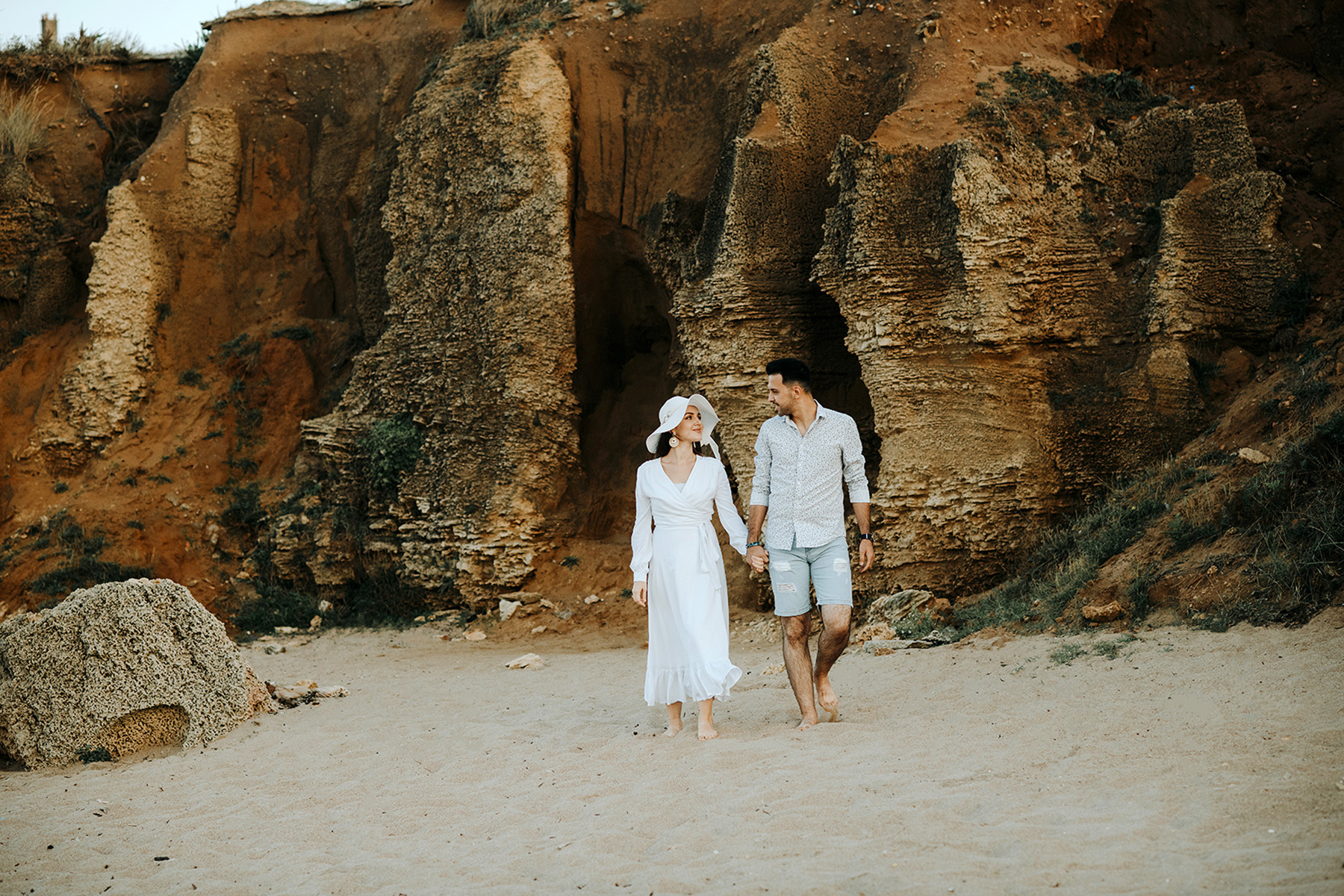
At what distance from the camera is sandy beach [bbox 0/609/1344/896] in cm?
355

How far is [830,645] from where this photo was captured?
5.54 m

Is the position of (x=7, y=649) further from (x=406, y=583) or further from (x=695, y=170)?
(x=695, y=170)

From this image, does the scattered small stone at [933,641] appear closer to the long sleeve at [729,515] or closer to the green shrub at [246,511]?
the long sleeve at [729,515]

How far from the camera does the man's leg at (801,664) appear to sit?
5.52 metres

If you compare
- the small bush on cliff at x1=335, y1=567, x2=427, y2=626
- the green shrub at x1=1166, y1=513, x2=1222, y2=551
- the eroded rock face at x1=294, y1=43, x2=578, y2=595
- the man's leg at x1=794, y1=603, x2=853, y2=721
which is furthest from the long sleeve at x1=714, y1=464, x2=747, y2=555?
the small bush on cliff at x1=335, y1=567, x2=427, y2=626

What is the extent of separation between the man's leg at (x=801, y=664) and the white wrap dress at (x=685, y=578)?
1.02ft

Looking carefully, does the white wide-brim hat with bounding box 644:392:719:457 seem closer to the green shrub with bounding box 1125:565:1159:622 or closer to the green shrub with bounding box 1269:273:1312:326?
the green shrub with bounding box 1125:565:1159:622

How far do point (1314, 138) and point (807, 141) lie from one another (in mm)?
5049

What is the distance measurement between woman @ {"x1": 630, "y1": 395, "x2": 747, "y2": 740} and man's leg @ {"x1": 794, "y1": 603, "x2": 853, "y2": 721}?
1.55 ft

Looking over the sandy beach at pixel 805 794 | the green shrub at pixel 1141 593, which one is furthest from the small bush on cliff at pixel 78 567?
the green shrub at pixel 1141 593

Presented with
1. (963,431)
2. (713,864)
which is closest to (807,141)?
(963,431)

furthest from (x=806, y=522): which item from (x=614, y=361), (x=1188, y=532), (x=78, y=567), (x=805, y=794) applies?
(x=78, y=567)

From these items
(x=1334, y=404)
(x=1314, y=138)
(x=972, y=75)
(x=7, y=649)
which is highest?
(x=972, y=75)

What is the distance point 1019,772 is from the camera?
4414mm
